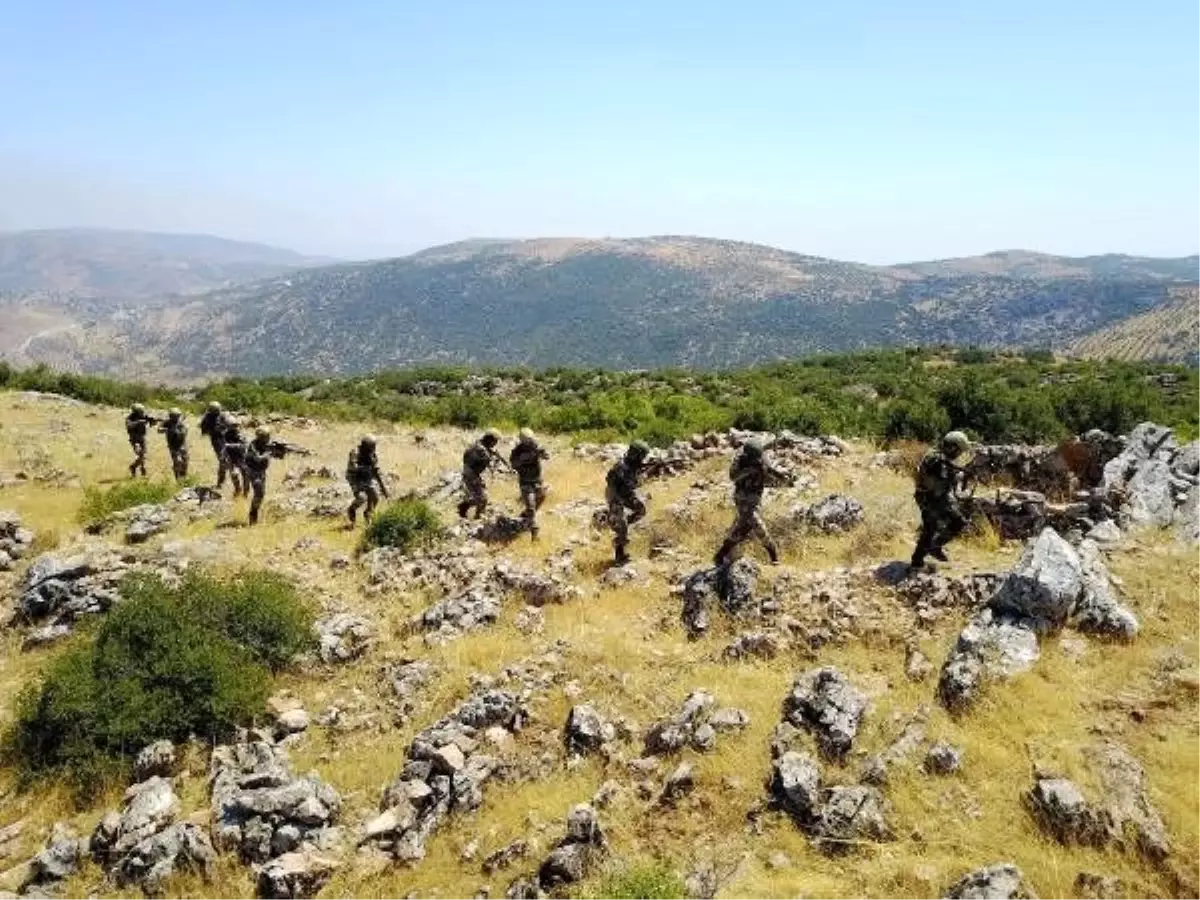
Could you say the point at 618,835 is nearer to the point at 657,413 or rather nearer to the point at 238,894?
the point at 238,894

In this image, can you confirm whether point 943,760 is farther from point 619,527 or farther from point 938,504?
point 619,527

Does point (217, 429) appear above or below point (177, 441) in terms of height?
above

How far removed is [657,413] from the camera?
3203cm

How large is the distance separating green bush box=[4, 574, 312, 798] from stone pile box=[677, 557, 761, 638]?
16.0ft

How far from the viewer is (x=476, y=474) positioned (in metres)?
15.2

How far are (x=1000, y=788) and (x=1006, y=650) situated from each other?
182cm

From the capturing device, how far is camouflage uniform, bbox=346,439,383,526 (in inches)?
601

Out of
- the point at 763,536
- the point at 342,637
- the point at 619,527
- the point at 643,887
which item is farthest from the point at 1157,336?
the point at 643,887

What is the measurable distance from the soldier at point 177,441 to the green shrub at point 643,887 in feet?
55.0

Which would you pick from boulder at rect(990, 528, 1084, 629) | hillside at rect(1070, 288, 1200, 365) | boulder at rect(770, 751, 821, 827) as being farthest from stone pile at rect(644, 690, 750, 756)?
hillside at rect(1070, 288, 1200, 365)

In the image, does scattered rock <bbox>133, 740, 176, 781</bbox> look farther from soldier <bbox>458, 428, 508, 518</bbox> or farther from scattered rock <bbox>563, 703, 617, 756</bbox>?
soldier <bbox>458, 428, 508, 518</bbox>

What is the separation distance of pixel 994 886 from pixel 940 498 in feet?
18.8

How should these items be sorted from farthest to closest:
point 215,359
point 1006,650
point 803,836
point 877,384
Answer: point 215,359
point 877,384
point 1006,650
point 803,836

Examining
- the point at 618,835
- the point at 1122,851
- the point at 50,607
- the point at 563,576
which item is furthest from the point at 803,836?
the point at 50,607
